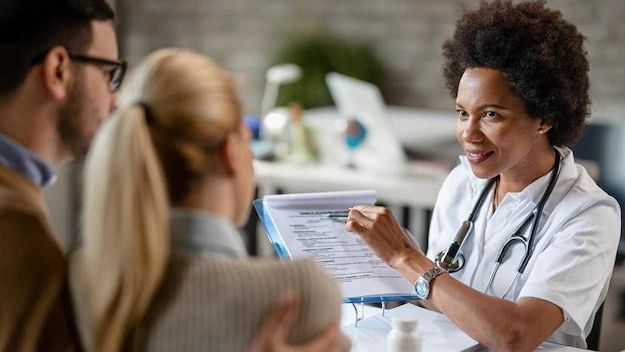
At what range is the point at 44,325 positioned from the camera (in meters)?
1.09

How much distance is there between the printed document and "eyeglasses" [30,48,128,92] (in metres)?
0.41

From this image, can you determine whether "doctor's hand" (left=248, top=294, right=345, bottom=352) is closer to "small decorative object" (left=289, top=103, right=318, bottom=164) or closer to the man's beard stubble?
the man's beard stubble

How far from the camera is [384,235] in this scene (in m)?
1.70

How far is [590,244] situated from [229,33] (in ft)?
13.2

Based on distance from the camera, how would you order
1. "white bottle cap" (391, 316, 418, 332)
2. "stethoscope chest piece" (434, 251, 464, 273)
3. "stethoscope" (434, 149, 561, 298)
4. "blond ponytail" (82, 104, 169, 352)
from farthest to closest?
"stethoscope chest piece" (434, 251, 464, 273) → "stethoscope" (434, 149, 561, 298) → "white bottle cap" (391, 316, 418, 332) → "blond ponytail" (82, 104, 169, 352)

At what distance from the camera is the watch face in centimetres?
164

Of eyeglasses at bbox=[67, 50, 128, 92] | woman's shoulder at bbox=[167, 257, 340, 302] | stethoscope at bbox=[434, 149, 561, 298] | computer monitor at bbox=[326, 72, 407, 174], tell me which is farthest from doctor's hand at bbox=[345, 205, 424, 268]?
computer monitor at bbox=[326, 72, 407, 174]

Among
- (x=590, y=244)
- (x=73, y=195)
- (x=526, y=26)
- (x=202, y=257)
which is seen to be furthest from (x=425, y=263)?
(x=73, y=195)

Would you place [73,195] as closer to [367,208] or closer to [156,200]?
[367,208]

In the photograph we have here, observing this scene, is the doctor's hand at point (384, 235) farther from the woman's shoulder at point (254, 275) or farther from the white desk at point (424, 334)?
the woman's shoulder at point (254, 275)

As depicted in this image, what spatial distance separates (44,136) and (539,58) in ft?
3.33

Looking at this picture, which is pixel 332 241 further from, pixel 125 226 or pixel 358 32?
pixel 358 32

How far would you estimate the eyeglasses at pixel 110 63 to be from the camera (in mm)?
1262

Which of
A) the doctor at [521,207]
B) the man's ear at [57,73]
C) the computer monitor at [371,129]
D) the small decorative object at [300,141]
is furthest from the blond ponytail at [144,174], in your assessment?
the small decorative object at [300,141]
